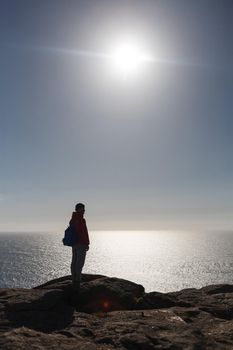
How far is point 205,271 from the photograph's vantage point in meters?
182

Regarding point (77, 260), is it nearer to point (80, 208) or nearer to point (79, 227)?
point (79, 227)

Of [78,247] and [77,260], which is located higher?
[78,247]

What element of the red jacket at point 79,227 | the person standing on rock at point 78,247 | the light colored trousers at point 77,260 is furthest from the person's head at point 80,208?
the light colored trousers at point 77,260

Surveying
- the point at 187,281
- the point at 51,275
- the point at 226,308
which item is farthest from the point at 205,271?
the point at 226,308

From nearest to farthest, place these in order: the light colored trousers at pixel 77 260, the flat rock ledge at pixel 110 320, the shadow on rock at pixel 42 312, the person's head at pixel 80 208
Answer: the flat rock ledge at pixel 110 320, the shadow on rock at pixel 42 312, the light colored trousers at pixel 77 260, the person's head at pixel 80 208

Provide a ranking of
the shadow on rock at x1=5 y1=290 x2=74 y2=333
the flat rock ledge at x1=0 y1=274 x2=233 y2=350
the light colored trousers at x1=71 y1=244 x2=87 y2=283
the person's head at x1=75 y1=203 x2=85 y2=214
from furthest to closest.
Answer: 1. the person's head at x1=75 y1=203 x2=85 y2=214
2. the light colored trousers at x1=71 y1=244 x2=87 y2=283
3. the shadow on rock at x1=5 y1=290 x2=74 y2=333
4. the flat rock ledge at x1=0 y1=274 x2=233 y2=350

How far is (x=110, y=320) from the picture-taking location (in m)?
12.5

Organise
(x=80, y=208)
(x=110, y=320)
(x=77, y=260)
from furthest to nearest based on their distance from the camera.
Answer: (x=80, y=208), (x=77, y=260), (x=110, y=320)

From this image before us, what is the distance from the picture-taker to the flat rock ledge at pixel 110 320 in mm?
9883

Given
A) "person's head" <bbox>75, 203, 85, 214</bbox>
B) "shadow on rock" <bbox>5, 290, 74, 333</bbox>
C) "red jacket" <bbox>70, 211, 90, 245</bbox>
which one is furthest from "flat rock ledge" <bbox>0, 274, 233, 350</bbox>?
"person's head" <bbox>75, 203, 85, 214</bbox>

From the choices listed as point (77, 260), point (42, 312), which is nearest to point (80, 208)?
point (77, 260)

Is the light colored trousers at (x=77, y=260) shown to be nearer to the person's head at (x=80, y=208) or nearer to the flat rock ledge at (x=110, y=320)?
the flat rock ledge at (x=110, y=320)

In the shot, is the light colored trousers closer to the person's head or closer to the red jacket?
the red jacket

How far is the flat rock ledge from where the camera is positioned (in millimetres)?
9883
